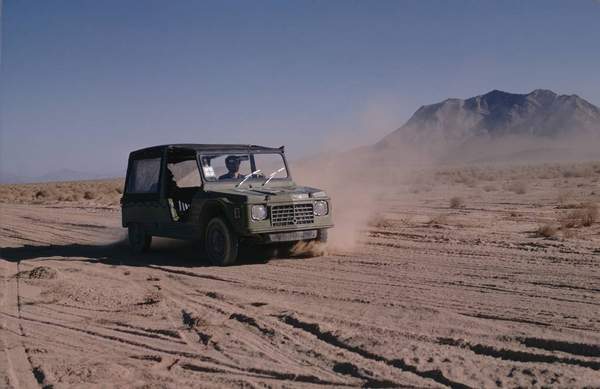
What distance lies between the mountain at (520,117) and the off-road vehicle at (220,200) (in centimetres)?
11712

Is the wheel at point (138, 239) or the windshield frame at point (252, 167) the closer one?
the windshield frame at point (252, 167)

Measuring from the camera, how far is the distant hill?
408 feet

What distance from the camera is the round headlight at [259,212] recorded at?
9.78m

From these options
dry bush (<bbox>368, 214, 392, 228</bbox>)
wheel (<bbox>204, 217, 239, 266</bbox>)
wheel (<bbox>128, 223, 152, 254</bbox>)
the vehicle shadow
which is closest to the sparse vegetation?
the vehicle shadow

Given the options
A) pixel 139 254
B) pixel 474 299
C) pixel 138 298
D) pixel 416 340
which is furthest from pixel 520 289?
pixel 139 254

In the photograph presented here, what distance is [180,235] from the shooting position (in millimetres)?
11148

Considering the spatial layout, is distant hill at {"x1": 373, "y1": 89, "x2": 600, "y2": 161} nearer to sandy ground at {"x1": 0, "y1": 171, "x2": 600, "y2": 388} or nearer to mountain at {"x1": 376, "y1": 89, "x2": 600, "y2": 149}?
mountain at {"x1": 376, "y1": 89, "x2": 600, "y2": 149}

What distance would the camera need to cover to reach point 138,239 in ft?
41.7

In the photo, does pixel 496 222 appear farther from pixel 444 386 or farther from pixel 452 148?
pixel 452 148

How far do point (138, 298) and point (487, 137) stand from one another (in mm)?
136615

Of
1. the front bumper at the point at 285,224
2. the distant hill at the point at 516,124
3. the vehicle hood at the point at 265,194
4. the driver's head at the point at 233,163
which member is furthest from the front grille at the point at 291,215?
the distant hill at the point at 516,124

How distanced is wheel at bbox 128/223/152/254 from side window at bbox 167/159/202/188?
59.0 inches

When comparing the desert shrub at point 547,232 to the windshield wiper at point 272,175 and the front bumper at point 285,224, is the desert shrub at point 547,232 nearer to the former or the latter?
the front bumper at point 285,224

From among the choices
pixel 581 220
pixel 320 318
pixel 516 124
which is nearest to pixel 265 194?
pixel 320 318
